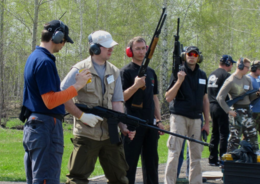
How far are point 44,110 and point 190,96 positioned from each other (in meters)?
2.71

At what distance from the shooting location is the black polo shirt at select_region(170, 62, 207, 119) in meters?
5.45

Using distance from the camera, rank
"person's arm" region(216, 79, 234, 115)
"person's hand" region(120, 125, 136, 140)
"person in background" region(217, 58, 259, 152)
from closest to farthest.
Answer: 1. "person's hand" region(120, 125, 136, 140)
2. "person's arm" region(216, 79, 234, 115)
3. "person in background" region(217, 58, 259, 152)

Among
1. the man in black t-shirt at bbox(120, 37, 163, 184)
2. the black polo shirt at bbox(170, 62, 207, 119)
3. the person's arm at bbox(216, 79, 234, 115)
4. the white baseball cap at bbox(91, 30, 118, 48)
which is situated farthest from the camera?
the person's arm at bbox(216, 79, 234, 115)

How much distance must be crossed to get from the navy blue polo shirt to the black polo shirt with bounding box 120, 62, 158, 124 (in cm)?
171

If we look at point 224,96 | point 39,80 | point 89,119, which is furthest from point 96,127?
point 224,96

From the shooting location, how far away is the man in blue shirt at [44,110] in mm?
3322

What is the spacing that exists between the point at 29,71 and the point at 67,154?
6943mm

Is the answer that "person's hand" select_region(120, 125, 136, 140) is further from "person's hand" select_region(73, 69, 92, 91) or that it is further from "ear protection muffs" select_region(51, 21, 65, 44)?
"ear protection muffs" select_region(51, 21, 65, 44)

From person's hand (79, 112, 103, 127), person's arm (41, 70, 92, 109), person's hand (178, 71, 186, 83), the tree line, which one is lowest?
person's hand (79, 112, 103, 127)

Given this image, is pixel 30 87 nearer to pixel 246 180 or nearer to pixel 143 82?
pixel 143 82

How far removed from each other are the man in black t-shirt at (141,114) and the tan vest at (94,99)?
780 millimetres

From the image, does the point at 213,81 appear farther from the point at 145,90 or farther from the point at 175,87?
the point at 145,90

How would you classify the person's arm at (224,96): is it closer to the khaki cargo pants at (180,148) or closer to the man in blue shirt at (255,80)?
the man in blue shirt at (255,80)

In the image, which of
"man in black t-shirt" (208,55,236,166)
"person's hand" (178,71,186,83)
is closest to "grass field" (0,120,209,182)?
"man in black t-shirt" (208,55,236,166)
